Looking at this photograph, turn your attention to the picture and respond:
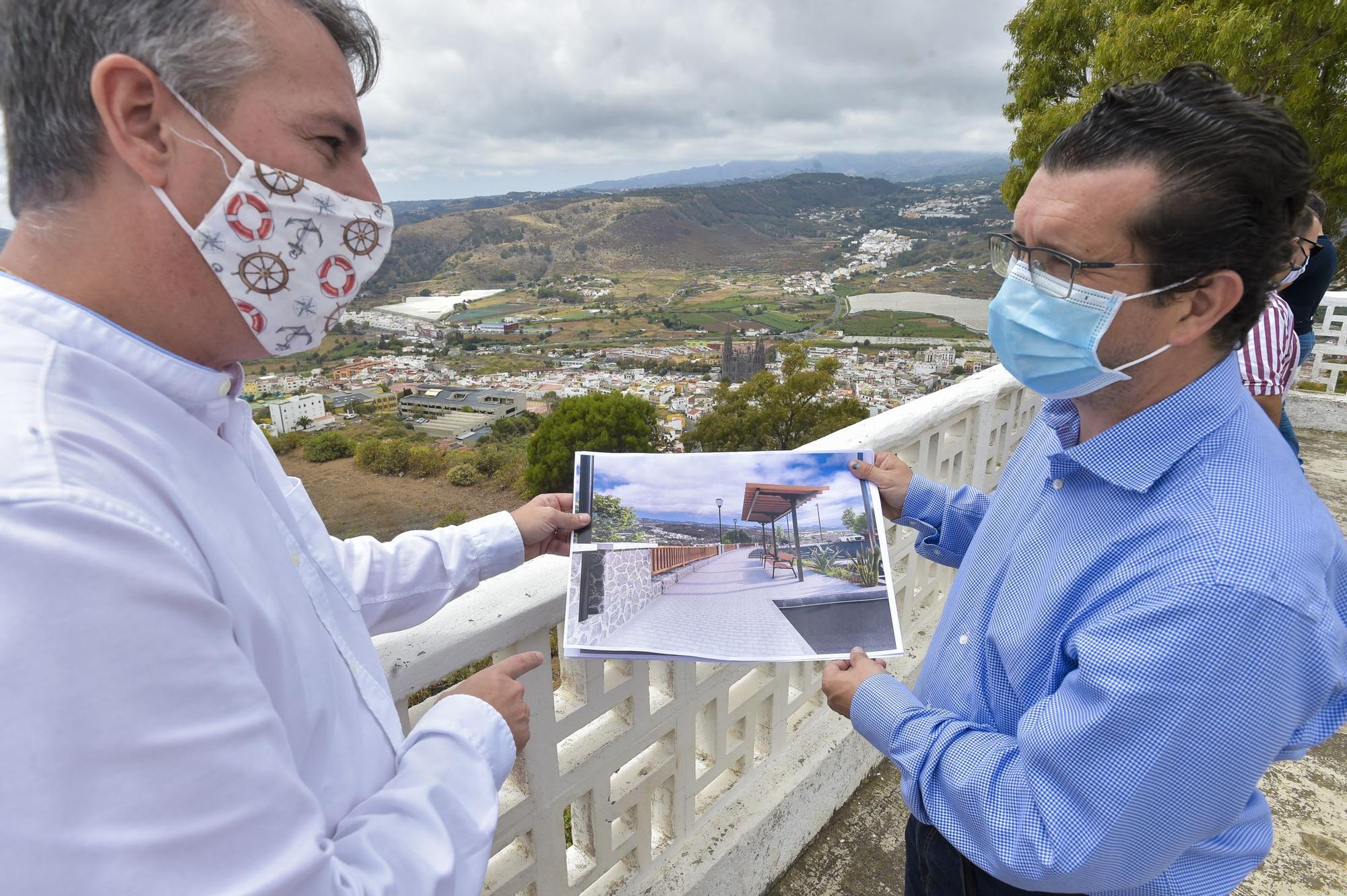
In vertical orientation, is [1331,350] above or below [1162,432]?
below

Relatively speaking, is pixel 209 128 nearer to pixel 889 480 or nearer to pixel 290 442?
pixel 889 480

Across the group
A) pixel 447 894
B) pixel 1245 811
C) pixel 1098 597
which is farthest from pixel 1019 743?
pixel 447 894

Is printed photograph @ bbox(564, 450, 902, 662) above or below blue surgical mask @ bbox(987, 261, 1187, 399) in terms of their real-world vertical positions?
below

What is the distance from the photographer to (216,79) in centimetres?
79

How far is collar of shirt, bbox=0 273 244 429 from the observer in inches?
25.8

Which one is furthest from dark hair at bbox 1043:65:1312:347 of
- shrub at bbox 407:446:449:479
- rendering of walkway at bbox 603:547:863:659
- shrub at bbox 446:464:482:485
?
shrub at bbox 407:446:449:479

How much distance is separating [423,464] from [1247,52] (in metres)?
17.1

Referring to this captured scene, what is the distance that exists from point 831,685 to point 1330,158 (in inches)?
389

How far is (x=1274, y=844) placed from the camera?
242cm

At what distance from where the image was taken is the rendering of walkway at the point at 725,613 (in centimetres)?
130

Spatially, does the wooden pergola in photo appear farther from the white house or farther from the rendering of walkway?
the white house

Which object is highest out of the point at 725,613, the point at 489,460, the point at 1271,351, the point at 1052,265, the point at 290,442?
the point at 1052,265

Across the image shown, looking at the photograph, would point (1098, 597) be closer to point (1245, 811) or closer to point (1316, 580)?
point (1316, 580)

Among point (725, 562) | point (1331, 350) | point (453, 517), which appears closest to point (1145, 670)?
point (725, 562)
